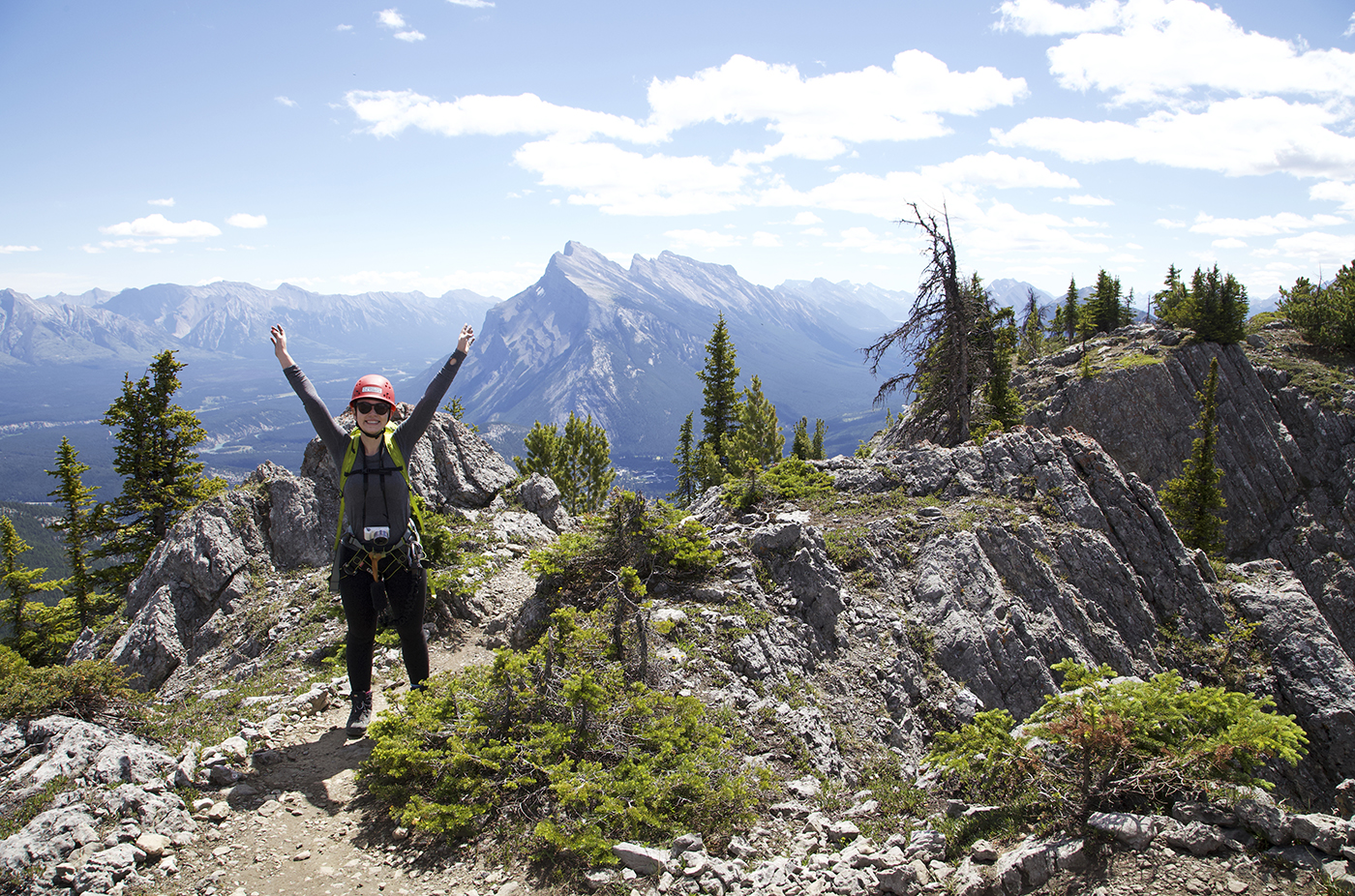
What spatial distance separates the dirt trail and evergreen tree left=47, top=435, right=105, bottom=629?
1287 inches

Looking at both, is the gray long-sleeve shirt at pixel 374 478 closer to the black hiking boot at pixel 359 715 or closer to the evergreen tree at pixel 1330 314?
the black hiking boot at pixel 359 715

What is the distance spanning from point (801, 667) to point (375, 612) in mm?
6581

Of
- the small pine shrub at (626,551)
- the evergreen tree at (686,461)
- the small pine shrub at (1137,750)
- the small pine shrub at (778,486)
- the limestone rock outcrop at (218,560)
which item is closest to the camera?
the small pine shrub at (1137,750)

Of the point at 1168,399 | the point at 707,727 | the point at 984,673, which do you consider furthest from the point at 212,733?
the point at 1168,399

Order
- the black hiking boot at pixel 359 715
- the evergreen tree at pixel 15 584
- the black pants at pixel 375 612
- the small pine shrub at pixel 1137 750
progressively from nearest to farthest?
the small pine shrub at pixel 1137 750 < the black pants at pixel 375 612 < the black hiking boot at pixel 359 715 < the evergreen tree at pixel 15 584

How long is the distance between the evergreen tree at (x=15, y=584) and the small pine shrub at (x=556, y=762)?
37681 millimetres

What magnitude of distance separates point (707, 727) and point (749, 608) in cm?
358

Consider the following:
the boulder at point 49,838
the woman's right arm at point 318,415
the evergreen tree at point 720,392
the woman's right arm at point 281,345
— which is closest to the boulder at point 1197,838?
the woman's right arm at point 318,415

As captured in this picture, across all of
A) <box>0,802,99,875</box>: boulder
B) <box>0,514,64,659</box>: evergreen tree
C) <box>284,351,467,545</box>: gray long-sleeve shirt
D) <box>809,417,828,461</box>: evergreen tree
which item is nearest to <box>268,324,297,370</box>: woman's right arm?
<box>284,351,467,545</box>: gray long-sleeve shirt

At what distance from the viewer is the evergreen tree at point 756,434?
39.5m

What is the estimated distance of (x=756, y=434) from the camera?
149 feet

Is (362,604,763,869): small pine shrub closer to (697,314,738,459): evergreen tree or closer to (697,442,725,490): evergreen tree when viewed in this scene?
(697,442,725,490): evergreen tree

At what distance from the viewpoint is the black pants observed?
7.41 m

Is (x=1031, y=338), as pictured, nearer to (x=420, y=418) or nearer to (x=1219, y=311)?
(x=1219, y=311)
